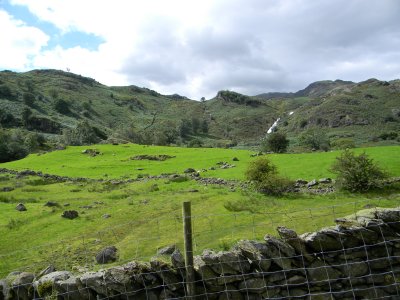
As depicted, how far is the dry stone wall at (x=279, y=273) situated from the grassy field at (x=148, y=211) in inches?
67.3

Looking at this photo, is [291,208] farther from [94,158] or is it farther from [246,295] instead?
[94,158]

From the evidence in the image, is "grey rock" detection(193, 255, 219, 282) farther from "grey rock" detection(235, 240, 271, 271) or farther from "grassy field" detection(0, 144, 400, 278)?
"grassy field" detection(0, 144, 400, 278)

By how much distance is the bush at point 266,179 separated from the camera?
34.4 m

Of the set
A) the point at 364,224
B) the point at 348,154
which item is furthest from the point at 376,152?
the point at 364,224

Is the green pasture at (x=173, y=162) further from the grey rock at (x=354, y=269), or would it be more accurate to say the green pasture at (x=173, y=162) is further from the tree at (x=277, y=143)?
the grey rock at (x=354, y=269)

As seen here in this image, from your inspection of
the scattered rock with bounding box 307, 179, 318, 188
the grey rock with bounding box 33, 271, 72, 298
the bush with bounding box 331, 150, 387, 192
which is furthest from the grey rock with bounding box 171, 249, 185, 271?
the scattered rock with bounding box 307, 179, 318, 188

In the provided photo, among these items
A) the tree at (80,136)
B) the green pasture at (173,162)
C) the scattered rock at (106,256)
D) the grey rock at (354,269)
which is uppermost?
the tree at (80,136)

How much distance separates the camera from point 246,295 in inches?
439

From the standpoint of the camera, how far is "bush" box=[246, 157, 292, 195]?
113 feet

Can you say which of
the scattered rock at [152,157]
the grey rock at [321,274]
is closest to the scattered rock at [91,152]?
the scattered rock at [152,157]

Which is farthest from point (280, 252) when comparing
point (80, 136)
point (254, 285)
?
point (80, 136)

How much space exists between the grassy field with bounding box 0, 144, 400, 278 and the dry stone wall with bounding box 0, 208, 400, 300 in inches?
67.3

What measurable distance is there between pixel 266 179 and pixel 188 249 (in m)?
25.2

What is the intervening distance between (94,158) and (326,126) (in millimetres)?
140964
